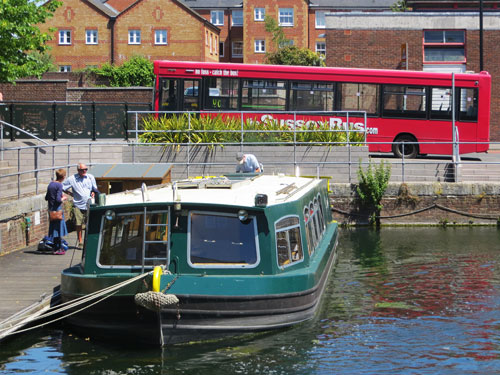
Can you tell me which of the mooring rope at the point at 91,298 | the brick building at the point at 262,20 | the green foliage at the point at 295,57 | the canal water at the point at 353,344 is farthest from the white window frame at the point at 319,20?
the mooring rope at the point at 91,298

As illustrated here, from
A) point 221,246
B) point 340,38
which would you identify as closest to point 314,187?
point 221,246

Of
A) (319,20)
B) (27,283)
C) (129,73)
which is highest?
(319,20)

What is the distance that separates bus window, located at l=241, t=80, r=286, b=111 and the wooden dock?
12.0m

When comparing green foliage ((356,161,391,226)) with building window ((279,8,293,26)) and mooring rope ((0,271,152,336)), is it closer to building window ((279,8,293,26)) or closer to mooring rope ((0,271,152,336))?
mooring rope ((0,271,152,336))

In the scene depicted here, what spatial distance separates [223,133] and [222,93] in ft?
11.8

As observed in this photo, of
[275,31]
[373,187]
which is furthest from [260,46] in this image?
[373,187]

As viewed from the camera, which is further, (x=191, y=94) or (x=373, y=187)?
(x=191, y=94)

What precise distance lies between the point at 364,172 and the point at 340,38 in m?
18.4

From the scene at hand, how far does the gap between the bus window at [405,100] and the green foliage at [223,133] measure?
327 cm

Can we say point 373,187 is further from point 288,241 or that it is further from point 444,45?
point 444,45

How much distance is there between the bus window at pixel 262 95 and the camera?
28.2 metres

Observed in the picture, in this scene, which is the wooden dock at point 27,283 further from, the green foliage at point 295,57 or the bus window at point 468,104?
the green foliage at point 295,57

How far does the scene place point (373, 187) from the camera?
78.3ft

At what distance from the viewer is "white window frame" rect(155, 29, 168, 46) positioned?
65812mm
